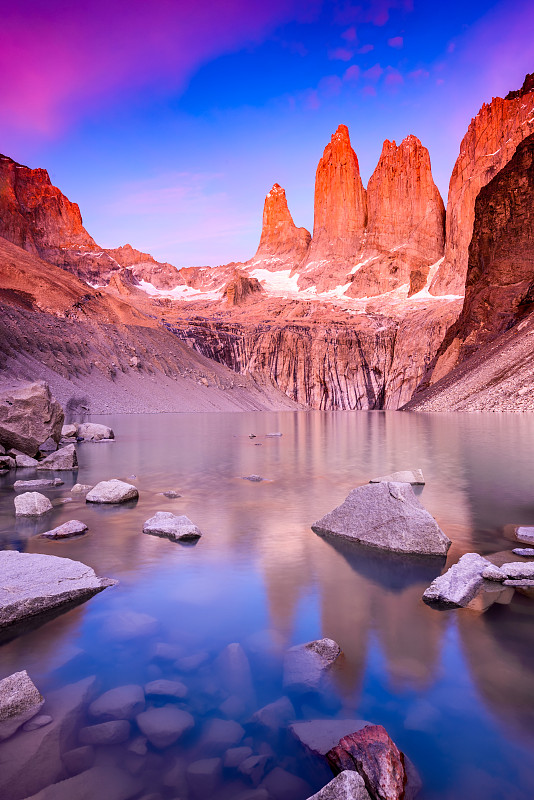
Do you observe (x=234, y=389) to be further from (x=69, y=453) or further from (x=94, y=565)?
(x=94, y=565)

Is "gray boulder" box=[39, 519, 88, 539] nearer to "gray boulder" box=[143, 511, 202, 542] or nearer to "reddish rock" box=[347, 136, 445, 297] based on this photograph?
"gray boulder" box=[143, 511, 202, 542]

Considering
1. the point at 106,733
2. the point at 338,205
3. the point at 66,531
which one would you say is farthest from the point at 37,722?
the point at 338,205

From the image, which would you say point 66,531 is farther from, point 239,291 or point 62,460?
point 239,291

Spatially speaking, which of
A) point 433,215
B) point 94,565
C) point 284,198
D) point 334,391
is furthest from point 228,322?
point 94,565

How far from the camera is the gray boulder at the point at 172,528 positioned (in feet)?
24.9

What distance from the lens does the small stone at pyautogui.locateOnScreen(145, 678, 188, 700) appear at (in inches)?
135

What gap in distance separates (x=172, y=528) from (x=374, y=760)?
18.2 ft

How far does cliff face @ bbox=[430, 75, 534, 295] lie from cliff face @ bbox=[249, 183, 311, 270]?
6020cm

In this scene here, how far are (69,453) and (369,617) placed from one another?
44.8ft

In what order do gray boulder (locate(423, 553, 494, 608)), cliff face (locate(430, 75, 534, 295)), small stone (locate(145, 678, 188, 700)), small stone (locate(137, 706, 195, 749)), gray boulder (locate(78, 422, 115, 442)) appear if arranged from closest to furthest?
small stone (locate(137, 706, 195, 749)) < small stone (locate(145, 678, 188, 700)) < gray boulder (locate(423, 553, 494, 608)) < gray boulder (locate(78, 422, 115, 442)) < cliff face (locate(430, 75, 534, 295))

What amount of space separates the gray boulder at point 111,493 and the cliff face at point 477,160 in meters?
116

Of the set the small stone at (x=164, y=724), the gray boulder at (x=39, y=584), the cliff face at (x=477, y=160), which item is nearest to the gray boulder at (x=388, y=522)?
the gray boulder at (x=39, y=584)

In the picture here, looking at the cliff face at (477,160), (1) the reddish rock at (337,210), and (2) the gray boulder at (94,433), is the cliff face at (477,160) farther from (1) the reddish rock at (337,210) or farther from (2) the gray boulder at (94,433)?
(2) the gray boulder at (94,433)

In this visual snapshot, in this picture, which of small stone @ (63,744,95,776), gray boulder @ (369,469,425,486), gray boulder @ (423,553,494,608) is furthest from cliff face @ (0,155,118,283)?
small stone @ (63,744,95,776)
